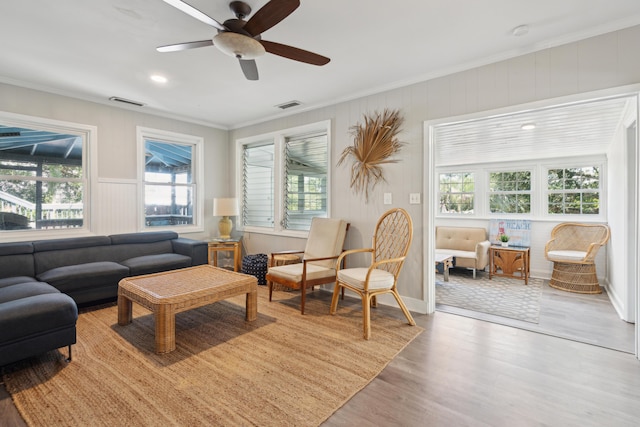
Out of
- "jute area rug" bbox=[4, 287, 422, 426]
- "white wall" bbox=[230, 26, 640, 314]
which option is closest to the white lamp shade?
"white wall" bbox=[230, 26, 640, 314]

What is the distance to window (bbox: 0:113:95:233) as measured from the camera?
355 cm

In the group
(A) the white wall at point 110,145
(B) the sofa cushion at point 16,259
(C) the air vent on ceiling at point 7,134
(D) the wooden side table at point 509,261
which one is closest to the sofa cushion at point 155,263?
(A) the white wall at point 110,145

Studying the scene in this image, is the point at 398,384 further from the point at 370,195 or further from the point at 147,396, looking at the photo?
the point at 370,195

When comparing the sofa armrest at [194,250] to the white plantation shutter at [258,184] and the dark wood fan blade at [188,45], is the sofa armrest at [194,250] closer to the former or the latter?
→ the white plantation shutter at [258,184]

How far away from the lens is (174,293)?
251cm

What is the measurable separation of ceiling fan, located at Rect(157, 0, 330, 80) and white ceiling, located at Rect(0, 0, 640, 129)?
255 millimetres

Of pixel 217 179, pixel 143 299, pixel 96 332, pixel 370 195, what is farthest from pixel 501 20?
pixel 217 179

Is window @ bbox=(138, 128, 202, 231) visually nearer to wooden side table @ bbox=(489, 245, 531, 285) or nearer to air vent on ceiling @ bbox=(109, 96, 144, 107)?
air vent on ceiling @ bbox=(109, 96, 144, 107)

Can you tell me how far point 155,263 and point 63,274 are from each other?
88 centimetres

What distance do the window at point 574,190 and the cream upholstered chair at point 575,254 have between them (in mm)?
391

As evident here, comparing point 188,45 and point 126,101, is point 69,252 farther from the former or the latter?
point 188,45

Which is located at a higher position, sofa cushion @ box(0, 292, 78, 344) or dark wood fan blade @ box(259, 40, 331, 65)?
dark wood fan blade @ box(259, 40, 331, 65)

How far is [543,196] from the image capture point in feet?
17.4

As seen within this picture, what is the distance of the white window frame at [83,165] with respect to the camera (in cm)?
357
